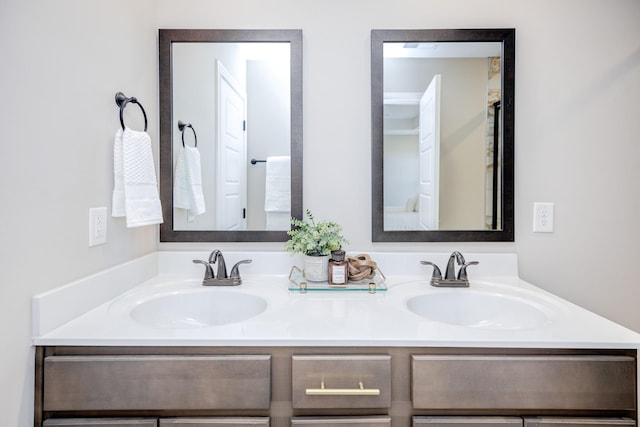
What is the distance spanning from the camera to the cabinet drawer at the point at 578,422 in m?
0.94

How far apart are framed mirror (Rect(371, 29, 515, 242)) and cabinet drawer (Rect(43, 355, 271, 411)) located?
0.85 m

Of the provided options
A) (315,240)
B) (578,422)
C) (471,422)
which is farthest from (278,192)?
(578,422)

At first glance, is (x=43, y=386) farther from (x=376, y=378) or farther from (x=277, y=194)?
(x=277, y=194)

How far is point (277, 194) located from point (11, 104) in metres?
0.92

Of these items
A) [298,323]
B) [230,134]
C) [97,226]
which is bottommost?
[298,323]

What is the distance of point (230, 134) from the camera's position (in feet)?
5.22

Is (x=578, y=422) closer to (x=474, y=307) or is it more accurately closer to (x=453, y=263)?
(x=474, y=307)

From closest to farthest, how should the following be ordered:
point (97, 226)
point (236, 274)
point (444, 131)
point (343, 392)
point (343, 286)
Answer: point (343, 392), point (97, 226), point (343, 286), point (236, 274), point (444, 131)

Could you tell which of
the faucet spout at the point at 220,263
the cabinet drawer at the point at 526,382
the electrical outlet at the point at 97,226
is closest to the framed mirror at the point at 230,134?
the faucet spout at the point at 220,263

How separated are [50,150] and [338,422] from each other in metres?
1.00

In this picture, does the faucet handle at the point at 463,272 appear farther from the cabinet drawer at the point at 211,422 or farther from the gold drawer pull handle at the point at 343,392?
the cabinet drawer at the point at 211,422

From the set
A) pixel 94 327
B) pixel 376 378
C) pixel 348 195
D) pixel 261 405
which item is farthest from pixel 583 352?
pixel 94 327

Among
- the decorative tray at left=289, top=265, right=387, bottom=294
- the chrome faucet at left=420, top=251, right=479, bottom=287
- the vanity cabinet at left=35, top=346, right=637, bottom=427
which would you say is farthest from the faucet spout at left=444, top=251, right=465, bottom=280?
the vanity cabinet at left=35, top=346, right=637, bottom=427

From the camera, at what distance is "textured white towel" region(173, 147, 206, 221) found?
160 cm
